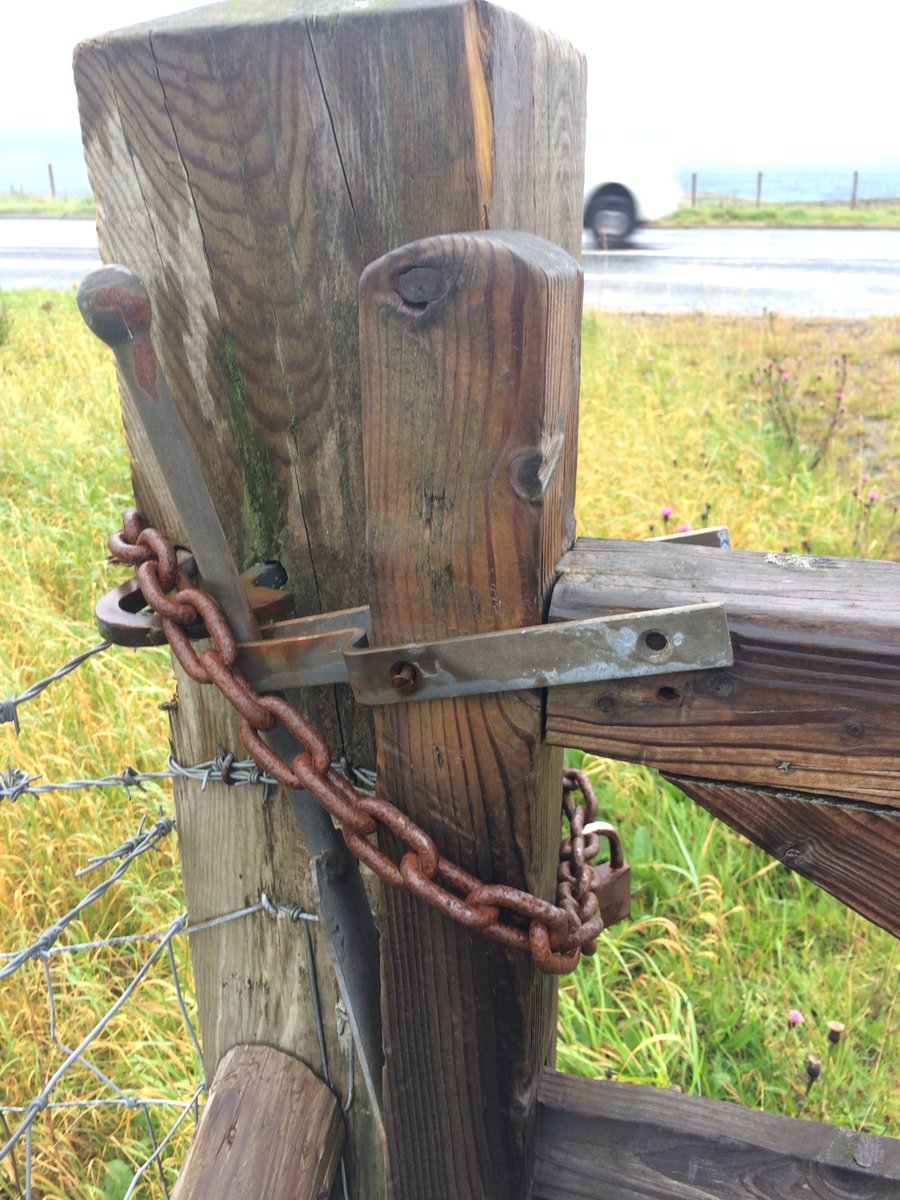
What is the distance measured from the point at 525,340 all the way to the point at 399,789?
43 centimetres

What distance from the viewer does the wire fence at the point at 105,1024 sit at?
1.17 meters

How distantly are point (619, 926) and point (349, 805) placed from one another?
6.71 feet

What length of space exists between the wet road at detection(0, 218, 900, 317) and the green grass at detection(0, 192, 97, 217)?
14.3 ft

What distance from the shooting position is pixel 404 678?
2.74 ft

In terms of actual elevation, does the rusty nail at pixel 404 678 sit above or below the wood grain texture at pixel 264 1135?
above

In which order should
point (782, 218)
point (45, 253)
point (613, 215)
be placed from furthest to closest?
point (782, 218) → point (613, 215) → point (45, 253)

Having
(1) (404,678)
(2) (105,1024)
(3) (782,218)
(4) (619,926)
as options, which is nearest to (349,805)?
(1) (404,678)

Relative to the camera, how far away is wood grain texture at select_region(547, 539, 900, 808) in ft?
2.40

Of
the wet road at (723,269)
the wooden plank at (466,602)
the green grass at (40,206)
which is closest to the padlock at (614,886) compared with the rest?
the wooden plank at (466,602)

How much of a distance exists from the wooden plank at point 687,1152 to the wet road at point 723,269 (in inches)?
288

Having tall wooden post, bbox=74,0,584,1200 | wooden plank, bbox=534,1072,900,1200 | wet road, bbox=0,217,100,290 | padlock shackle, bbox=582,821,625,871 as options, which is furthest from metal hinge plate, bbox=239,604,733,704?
wet road, bbox=0,217,100,290

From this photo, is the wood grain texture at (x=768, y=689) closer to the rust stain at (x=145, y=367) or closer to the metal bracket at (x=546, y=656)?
the metal bracket at (x=546, y=656)

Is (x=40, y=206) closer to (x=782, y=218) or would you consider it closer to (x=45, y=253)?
(x=45, y=253)

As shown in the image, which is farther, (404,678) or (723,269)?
(723,269)
